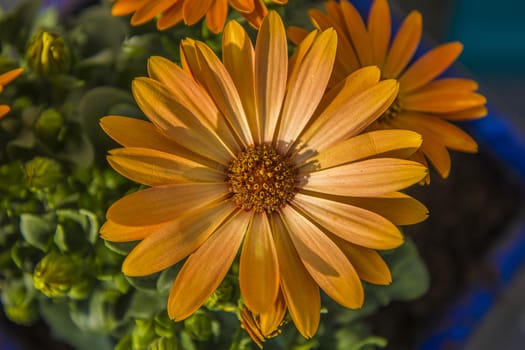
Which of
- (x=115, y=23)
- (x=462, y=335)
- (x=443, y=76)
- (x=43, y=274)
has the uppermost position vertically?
(x=115, y=23)

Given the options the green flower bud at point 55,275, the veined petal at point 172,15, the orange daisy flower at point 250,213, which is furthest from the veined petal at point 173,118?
the green flower bud at point 55,275

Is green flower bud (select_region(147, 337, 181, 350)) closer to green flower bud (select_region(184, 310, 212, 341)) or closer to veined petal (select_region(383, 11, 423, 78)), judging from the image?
green flower bud (select_region(184, 310, 212, 341))

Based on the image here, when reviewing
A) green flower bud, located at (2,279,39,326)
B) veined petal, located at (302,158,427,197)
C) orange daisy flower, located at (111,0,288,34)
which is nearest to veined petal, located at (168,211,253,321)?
veined petal, located at (302,158,427,197)

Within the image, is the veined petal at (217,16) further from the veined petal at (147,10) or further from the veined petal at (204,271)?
the veined petal at (204,271)

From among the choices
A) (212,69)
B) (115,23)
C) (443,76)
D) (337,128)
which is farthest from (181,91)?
(443,76)

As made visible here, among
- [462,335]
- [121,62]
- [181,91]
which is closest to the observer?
[181,91]

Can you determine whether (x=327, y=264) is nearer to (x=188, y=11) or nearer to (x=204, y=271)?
(x=204, y=271)

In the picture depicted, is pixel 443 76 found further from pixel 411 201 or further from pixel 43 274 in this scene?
pixel 43 274
